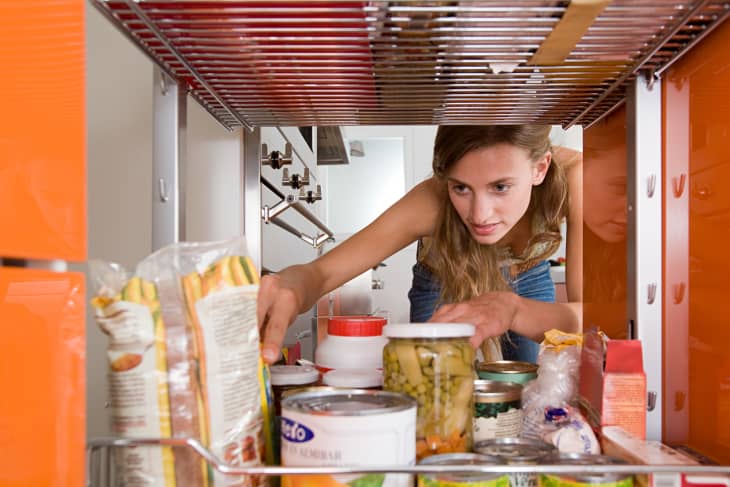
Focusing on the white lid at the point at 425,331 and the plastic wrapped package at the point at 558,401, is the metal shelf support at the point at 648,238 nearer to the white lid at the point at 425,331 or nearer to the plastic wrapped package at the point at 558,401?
the plastic wrapped package at the point at 558,401

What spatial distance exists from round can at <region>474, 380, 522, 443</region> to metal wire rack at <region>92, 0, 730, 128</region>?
0.31 meters

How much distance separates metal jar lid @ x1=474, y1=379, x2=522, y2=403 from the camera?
1.99 ft

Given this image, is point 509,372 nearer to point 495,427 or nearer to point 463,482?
point 495,427

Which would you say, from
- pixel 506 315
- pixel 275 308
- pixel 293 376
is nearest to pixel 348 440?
pixel 293 376

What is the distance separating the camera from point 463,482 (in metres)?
0.46

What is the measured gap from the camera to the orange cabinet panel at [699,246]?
1.84 feet

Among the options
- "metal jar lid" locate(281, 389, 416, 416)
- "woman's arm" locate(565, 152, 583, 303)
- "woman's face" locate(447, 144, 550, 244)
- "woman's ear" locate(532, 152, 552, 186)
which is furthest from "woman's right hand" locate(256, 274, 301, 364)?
"woman's arm" locate(565, 152, 583, 303)

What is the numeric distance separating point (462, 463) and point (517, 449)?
0.25ft

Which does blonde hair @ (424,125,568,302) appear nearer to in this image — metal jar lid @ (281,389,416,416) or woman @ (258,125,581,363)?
woman @ (258,125,581,363)

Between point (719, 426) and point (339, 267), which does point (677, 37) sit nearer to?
point (719, 426)

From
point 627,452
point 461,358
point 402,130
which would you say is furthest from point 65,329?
point 402,130

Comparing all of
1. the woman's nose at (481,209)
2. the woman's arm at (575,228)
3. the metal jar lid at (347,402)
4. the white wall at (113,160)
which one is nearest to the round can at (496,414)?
the metal jar lid at (347,402)

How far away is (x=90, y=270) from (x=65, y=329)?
0.09 metres

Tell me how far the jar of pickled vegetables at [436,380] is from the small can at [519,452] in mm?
20
